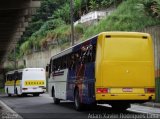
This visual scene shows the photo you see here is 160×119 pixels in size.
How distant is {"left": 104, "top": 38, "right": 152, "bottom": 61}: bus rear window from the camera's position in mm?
19984

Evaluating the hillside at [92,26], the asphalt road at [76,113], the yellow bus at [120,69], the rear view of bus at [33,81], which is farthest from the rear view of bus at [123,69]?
the rear view of bus at [33,81]

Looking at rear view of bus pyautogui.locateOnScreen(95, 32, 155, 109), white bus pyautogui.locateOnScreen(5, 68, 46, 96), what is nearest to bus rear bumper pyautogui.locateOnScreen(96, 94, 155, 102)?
rear view of bus pyautogui.locateOnScreen(95, 32, 155, 109)

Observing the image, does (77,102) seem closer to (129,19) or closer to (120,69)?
(120,69)

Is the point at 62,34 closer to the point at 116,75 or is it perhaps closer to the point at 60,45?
the point at 60,45

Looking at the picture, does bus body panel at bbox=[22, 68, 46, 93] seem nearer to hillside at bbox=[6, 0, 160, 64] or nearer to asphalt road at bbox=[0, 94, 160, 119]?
hillside at bbox=[6, 0, 160, 64]

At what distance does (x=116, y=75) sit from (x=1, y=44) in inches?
1166

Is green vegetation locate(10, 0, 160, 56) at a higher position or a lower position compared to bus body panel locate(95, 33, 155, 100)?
higher

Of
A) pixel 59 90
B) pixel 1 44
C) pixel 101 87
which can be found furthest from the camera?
pixel 1 44

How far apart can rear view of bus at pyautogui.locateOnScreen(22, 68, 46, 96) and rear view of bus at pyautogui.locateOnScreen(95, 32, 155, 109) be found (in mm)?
24756

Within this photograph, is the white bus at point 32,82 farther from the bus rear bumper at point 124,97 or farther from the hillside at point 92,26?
the bus rear bumper at point 124,97

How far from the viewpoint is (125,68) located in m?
20.0

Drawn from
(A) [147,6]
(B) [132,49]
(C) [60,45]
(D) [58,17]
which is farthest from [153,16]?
(D) [58,17]

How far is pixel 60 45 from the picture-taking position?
54.6m

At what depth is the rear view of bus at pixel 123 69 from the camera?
779 inches
